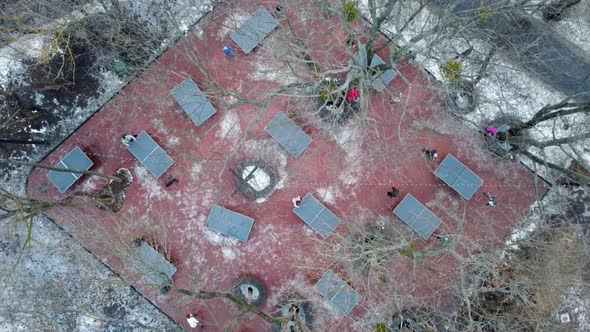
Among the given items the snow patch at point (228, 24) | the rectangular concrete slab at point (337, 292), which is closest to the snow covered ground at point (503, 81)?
the snow patch at point (228, 24)

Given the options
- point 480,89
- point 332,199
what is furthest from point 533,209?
point 332,199

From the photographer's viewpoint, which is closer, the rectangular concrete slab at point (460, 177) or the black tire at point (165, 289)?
the rectangular concrete slab at point (460, 177)

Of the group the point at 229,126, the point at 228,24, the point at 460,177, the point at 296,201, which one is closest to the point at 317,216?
the point at 296,201

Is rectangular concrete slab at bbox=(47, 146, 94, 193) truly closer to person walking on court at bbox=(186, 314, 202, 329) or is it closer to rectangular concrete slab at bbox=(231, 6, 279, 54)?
person walking on court at bbox=(186, 314, 202, 329)

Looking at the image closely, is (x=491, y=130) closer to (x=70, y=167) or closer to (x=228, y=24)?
(x=228, y=24)

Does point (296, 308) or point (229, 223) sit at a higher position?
point (229, 223)

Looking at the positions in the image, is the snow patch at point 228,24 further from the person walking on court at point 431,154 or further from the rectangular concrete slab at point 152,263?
the person walking on court at point 431,154

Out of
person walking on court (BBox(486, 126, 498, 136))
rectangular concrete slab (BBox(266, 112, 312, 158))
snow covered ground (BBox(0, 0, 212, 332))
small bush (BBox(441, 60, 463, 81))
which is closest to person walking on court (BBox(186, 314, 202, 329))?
snow covered ground (BBox(0, 0, 212, 332))
